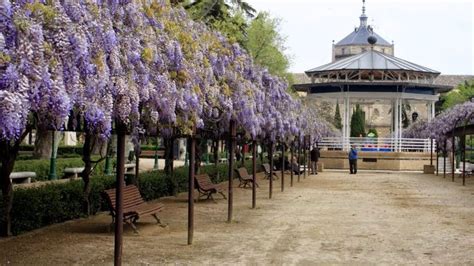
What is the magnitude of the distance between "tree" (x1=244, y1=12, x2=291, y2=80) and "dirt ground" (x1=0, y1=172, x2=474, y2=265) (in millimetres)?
24871

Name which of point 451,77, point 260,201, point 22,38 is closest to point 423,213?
point 260,201

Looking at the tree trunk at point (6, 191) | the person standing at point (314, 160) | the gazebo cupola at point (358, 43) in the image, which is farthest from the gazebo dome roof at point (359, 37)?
the tree trunk at point (6, 191)

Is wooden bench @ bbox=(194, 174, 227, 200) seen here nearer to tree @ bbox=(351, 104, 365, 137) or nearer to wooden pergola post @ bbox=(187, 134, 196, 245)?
wooden pergola post @ bbox=(187, 134, 196, 245)

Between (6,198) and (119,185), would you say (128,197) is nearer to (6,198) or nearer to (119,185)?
(6,198)

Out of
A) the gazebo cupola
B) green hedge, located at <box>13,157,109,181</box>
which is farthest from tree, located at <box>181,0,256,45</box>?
the gazebo cupola

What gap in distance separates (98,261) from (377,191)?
15.7 metres

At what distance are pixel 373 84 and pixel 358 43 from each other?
230ft

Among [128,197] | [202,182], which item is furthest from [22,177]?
[128,197]

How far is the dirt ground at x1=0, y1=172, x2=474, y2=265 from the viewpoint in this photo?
370 inches

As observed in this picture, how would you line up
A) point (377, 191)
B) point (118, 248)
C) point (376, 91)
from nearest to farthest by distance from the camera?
point (118, 248)
point (377, 191)
point (376, 91)

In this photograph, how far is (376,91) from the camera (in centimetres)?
4478

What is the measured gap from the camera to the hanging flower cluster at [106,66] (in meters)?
5.19

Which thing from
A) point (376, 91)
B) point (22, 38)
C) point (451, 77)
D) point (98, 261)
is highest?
point (451, 77)

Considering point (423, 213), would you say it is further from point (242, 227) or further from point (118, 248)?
point (118, 248)
